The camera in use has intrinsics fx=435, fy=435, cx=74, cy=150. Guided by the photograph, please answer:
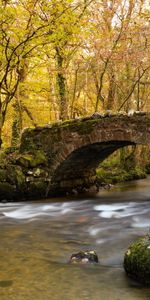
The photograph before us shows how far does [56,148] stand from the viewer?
15.2 metres

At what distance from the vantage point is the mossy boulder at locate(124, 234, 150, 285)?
5715 millimetres

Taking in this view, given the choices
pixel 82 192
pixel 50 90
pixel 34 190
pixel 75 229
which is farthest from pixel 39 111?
pixel 75 229

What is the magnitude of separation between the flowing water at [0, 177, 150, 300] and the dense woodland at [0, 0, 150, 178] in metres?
4.44

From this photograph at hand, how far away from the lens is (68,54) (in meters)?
19.0

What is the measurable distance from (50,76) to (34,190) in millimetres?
9600

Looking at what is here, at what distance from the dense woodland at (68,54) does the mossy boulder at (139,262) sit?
7.39m

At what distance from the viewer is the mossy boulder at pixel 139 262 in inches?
225

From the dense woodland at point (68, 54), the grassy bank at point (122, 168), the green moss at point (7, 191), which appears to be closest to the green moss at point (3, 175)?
the green moss at point (7, 191)

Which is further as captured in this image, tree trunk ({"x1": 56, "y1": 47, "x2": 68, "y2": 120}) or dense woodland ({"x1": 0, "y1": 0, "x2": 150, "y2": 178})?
tree trunk ({"x1": 56, "y1": 47, "x2": 68, "y2": 120})

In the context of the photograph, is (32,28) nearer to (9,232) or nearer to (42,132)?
(42,132)

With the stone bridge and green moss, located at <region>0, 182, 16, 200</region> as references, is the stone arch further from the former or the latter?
green moss, located at <region>0, 182, 16, 200</region>

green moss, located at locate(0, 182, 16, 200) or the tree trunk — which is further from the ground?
the tree trunk

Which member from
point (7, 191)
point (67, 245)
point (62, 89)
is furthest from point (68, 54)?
point (67, 245)

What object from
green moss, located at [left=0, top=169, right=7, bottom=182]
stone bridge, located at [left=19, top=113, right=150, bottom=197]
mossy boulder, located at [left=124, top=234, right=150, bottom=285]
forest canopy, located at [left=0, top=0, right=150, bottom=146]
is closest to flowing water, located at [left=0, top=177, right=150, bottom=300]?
mossy boulder, located at [left=124, top=234, right=150, bottom=285]
